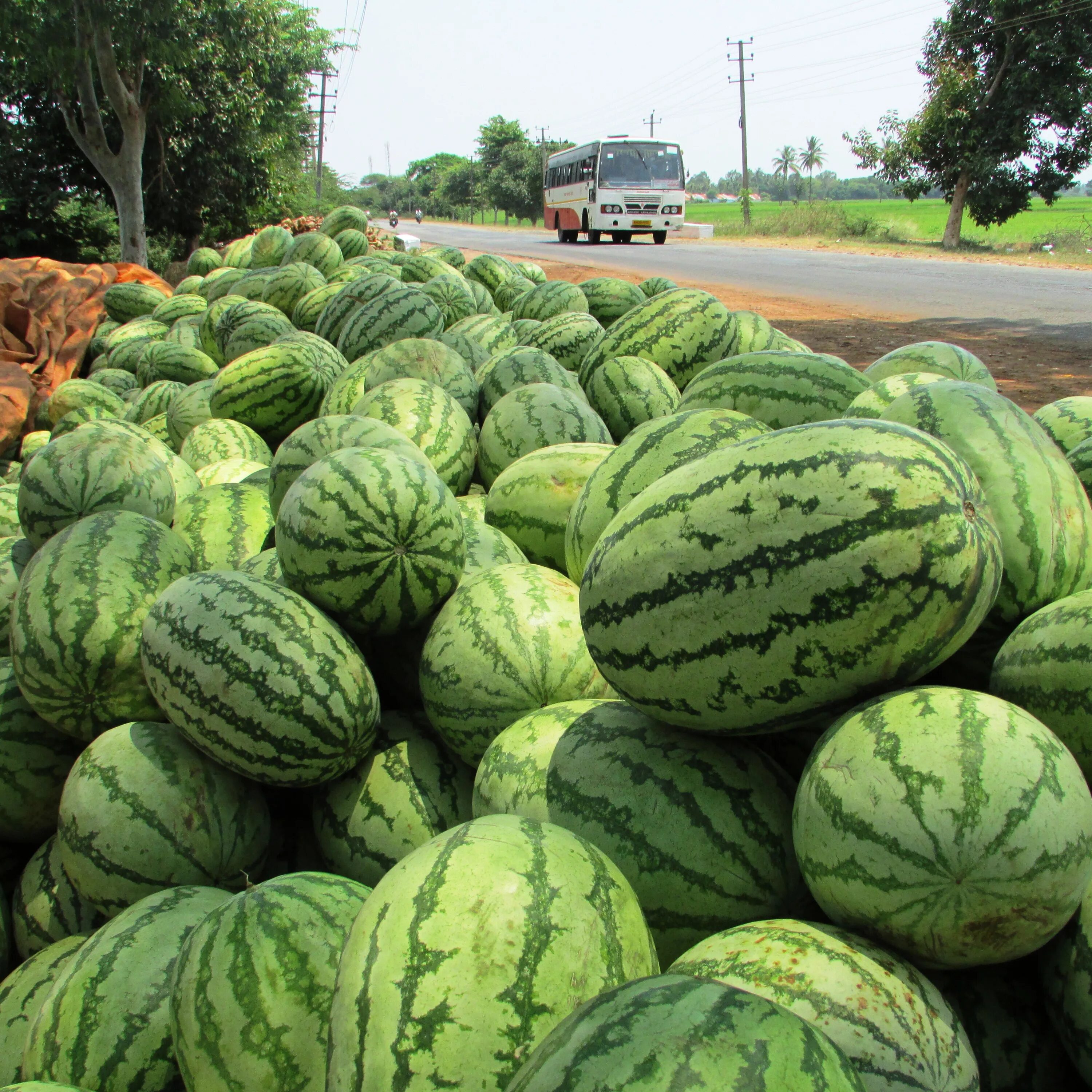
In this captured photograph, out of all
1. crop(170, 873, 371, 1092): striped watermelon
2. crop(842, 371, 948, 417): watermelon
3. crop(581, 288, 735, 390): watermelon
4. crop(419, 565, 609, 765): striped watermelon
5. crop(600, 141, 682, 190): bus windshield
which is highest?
crop(600, 141, 682, 190): bus windshield

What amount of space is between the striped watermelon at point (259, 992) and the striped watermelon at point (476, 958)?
17cm

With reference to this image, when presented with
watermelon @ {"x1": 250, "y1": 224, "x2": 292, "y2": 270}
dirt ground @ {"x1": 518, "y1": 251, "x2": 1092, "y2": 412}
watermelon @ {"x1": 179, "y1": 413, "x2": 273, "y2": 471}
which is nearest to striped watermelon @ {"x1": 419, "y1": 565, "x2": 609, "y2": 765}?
watermelon @ {"x1": 179, "y1": 413, "x2": 273, "y2": 471}

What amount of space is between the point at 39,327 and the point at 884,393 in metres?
7.56

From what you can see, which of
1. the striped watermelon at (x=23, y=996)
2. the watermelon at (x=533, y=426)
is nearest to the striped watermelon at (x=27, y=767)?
the striped watermelon at (x=23, y=996)

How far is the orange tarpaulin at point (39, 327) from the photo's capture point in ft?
19.9

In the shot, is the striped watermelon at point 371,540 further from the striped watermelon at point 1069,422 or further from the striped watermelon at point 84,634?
the striped watermelon at point 1069,422

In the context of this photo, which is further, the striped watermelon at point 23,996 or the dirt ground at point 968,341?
the dirt ground at point 968,341

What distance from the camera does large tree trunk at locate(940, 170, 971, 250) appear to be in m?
24.8

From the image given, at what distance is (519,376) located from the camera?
3.39 meters

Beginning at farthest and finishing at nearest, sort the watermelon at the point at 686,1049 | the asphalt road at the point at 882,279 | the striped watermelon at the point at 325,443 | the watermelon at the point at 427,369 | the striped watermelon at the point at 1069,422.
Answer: the asphalt road at the point at 882,279 < the watermelon at the point at 427,369 < the striped watermelon at the point at 325,443 < the striped watermelon at the point at 1069,422 < the watermelon at the point at 686,1049

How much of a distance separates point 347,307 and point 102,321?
16.5 feet

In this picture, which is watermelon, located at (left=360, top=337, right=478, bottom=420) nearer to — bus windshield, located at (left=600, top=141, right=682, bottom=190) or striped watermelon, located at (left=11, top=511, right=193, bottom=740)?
striped watermelon, located at (left=11, top=511, right=193, bottom=740)

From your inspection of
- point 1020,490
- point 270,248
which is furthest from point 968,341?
point 1020,490

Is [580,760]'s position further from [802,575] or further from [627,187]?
[627,187]
